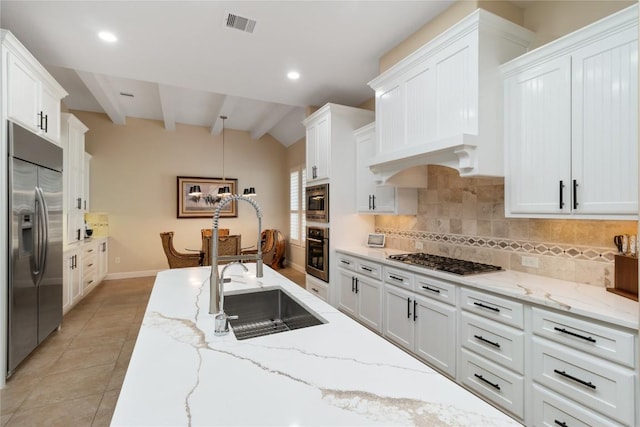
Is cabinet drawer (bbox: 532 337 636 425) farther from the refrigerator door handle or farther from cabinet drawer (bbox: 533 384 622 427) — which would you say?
the refrigerator door handle

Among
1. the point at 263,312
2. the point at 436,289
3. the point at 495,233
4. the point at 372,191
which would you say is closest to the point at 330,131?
the point at 372,191

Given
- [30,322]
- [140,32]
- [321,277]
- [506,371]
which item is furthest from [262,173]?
[506,371]

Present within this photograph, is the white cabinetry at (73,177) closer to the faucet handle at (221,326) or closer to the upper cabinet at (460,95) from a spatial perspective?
the faucet handle at (221,326)

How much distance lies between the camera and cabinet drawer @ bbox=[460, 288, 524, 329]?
188cm

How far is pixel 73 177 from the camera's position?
4.45 metres

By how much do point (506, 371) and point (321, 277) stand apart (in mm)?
2371

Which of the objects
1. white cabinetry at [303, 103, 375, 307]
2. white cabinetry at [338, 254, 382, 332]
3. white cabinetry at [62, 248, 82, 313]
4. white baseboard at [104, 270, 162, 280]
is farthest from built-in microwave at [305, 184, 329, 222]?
white baseboard at [104, 270, 162, 280]

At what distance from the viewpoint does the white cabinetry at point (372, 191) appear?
135 inches

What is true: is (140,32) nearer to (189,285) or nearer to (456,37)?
(189,285)

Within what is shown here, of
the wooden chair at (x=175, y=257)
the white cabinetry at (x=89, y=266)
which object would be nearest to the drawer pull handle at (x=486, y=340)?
the wooden chair at (x=175, y=257)

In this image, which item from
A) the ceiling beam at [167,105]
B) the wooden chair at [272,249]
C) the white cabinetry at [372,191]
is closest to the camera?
the white cabinetry at [372,191]

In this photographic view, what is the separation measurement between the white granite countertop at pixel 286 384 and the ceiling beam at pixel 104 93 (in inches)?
158

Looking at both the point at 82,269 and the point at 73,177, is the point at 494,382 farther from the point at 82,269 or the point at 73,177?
the point at 73,177

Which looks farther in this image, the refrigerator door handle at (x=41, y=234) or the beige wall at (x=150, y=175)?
the beige wall at (x=150, y=175)
